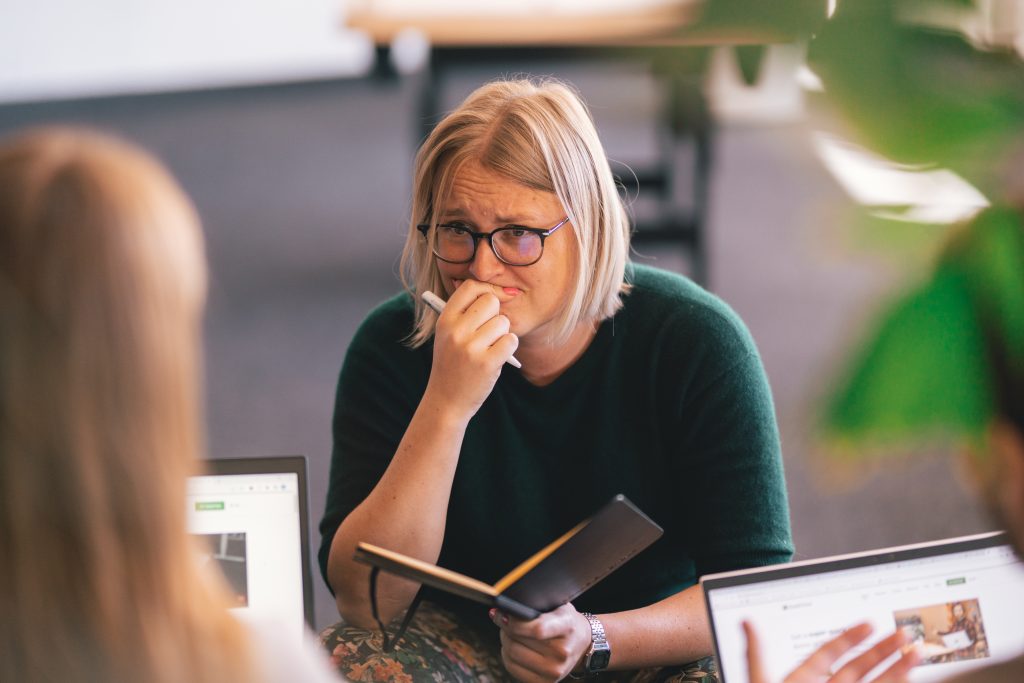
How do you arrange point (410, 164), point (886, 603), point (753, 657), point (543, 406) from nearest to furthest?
1. point (753, 657)
2. point (886, 603)
3. point (543, 406)
4. point (410, 164)

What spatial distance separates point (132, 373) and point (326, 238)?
4.55 metres

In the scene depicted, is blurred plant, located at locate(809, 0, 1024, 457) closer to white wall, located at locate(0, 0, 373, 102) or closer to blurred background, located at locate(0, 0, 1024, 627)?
blurred background, located at locate(0, 0, 1024, 627)

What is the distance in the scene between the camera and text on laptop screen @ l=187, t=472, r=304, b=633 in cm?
143

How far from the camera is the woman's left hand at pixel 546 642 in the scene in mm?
1316

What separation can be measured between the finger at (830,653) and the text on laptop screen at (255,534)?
24.7 inches

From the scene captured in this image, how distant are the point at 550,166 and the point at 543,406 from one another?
1.12ft

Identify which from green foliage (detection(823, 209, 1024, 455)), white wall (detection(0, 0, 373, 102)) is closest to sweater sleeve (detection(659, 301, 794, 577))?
green foliage (detection(823, 209, 1024, 455))

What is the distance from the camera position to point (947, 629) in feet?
4.10

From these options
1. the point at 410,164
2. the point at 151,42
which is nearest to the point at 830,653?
the point at 410,164

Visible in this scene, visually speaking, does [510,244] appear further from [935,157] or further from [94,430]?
[935,157]

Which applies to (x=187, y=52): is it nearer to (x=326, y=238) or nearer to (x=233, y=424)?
(x=326, y=238)

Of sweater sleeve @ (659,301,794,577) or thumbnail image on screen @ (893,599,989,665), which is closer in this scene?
thumbnail image on screen @ (893,599,989,665)

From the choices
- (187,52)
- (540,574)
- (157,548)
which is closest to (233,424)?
(540,574)

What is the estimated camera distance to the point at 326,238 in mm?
5258
